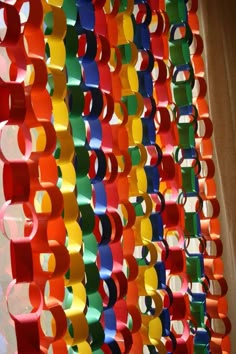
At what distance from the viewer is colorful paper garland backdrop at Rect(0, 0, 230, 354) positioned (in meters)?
1.28

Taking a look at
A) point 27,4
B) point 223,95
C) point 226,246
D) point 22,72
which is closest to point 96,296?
point 22,72

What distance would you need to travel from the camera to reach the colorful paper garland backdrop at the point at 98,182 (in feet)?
4.19

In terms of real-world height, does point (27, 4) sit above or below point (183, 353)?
above

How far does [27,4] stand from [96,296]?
24.0 inches

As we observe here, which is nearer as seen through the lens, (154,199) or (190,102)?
(154,199)

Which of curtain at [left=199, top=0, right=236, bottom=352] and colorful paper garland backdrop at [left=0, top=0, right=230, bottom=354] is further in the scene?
curtain at [left=199, top=0, right=236, bottom=352]

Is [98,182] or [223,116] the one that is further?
[223,116]

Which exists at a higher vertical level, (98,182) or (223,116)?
(223,116)

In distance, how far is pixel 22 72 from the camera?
4.16ft

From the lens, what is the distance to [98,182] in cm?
146

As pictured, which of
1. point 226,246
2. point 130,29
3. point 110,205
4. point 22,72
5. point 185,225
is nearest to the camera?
point 22,72

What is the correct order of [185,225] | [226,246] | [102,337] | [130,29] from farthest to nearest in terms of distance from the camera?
[226,246]
[185,225]
[130,29]
[102,337]

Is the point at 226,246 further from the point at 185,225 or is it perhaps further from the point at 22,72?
the point at 22,72

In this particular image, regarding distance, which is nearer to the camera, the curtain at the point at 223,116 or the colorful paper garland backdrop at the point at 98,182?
the colorful paper garland backdrop at the point at 98,182
